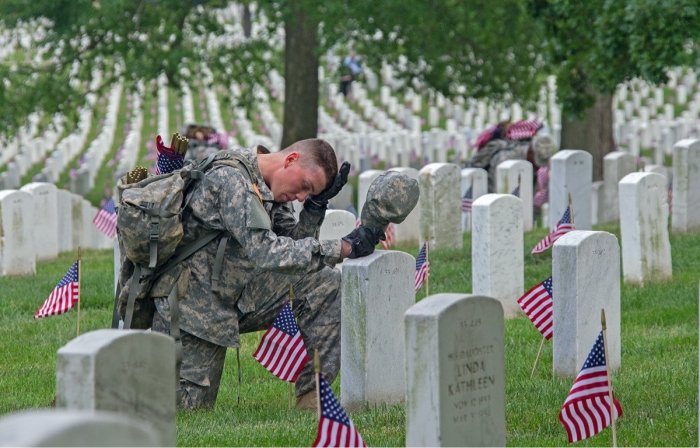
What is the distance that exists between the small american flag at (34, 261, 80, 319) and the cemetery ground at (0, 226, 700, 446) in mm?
279

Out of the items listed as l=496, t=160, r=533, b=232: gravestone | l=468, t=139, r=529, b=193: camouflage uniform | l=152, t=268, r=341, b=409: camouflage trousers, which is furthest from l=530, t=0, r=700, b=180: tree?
l=152, t=268, r=341, b=409: camouflage trousers

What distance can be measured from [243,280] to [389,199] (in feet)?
2.93

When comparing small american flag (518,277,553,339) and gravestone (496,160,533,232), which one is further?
gravestone (496,160,533,232)

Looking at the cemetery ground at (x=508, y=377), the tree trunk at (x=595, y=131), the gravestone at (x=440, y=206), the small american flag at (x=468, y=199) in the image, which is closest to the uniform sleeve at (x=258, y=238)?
the cemetery ground at (x=508, y=377)

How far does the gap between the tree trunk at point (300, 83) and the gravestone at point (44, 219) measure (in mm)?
7244

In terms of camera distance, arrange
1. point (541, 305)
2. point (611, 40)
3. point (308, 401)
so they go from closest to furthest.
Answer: point (308, 401), point (541, 305), point (611, 40)

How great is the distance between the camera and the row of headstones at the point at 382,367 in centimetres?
468

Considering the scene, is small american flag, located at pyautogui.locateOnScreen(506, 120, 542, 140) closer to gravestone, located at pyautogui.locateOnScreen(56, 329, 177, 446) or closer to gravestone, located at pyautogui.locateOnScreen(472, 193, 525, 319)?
gravestone, located at pyautogui.locateOnScreen(472, 193, 525, 319)

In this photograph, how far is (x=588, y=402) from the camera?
6383mm

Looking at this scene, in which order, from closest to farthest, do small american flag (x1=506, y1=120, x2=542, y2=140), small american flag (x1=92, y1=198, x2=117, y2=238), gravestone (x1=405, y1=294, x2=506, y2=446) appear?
1. gravestone (x1=405, y1=294, x2=506, y2=446)
2. small american flag (x1=92, y1=198, x2=117, y2=238)
3. small american flag (x1=506, y1=120, x2=542, y2=140)

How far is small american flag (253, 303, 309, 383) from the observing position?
764 centimetres

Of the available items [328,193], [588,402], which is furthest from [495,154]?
[588,402]

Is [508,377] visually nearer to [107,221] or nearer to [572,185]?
[572,185]

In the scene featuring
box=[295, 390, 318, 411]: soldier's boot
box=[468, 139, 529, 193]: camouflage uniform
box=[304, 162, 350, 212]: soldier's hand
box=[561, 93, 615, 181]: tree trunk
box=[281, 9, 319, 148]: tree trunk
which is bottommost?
box=[295, 390, 318, 411]: soldier's boot
